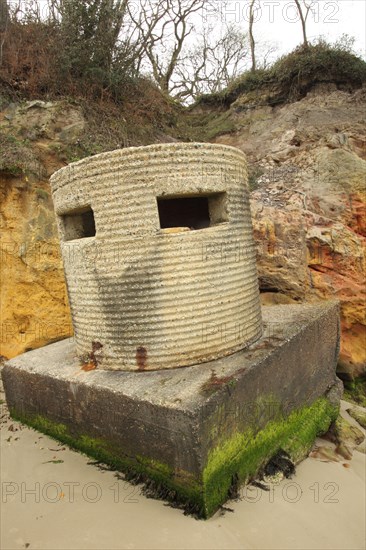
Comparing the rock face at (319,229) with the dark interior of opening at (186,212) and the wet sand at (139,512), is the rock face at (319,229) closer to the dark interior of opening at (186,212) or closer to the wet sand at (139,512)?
the dark interior of opening at (186,212)

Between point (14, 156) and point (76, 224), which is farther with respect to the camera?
point (14, 156)

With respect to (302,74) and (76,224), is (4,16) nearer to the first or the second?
(76,224)

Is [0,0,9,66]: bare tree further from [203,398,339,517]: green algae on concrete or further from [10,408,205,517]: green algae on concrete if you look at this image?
[203,398,339,517]: green algae on concrete

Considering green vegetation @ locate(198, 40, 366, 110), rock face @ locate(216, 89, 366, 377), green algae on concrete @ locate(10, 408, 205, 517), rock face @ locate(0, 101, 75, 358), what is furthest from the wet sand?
green vegetation @ locate(198, 40, 366, 110)

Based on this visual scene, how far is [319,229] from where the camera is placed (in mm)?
5836

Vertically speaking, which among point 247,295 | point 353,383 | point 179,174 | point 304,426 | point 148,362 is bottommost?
point 353,383

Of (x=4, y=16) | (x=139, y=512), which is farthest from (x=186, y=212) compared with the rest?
(x=4, y=16)

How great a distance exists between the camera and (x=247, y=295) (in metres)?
3.50

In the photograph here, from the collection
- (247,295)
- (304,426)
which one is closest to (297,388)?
(304,426)

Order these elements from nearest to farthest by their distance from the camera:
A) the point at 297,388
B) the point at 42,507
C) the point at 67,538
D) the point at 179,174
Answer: the point at 67,538
the point at 42,507
the point at 179,174
the point at 297,388

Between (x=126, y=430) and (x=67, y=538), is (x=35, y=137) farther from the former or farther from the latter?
(x=67, y=538)

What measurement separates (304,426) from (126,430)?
1900 millimetres

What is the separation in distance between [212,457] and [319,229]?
14.0 feet

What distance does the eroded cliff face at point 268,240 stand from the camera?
5668mm
